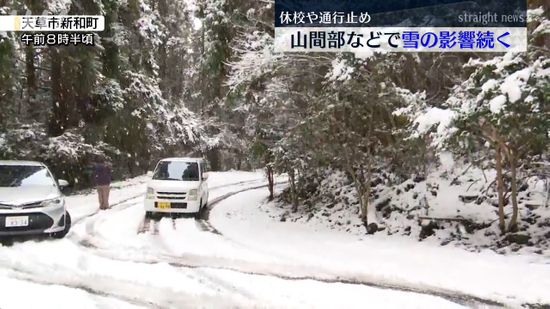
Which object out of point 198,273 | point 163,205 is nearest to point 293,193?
point 163,205

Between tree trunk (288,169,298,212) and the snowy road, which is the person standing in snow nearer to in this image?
the snowy road

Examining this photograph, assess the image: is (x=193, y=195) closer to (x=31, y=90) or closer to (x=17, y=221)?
(x=17, y=221)

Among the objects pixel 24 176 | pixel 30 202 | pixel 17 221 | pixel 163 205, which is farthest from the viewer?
pixel 163 205

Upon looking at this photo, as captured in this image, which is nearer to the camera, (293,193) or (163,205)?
(163,205)

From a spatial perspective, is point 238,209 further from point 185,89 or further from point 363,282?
point 185,89

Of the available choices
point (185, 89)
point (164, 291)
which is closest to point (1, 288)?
point (164, 291)

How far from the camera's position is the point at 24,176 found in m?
9.89

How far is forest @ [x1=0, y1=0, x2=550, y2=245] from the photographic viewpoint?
761cm

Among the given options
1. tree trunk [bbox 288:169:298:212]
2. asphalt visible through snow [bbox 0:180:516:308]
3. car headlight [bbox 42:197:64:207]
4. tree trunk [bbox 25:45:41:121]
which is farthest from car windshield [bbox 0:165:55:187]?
tree trunk [bbox 25:45:41:121]

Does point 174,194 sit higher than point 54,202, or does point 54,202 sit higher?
point 54,202

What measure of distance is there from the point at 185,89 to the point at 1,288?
29330mm

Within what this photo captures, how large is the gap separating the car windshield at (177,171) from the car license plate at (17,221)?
207 inches

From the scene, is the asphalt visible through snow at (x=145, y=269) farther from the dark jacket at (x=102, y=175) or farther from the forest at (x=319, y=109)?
the dark jacket at (x=102, y=175)

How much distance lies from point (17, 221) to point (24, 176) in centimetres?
173
